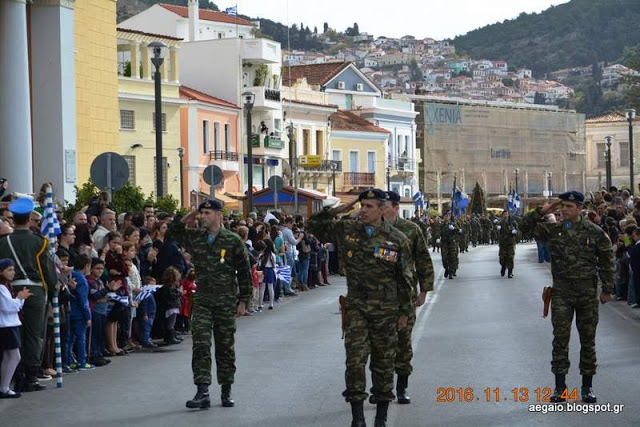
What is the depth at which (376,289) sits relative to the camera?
38.0 ft

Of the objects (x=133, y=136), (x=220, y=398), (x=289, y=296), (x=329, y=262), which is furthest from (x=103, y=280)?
(x=133, y=136)

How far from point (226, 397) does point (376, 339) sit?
6.72 ft

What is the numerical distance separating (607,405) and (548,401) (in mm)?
525

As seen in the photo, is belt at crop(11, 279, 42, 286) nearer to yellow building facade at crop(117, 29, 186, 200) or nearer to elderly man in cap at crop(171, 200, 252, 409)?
elderly man in cap at crop(171, 200, 252, 409)

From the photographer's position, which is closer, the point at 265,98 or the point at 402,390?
the point at 402,390

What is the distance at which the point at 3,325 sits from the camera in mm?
14289

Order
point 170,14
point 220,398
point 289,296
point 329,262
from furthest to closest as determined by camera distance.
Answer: point 170,14 < point 329,262 < point 289,296 < point 220,398

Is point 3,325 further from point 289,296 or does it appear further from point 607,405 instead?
point 289,296

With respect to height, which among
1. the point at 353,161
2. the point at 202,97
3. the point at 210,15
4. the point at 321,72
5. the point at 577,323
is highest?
the point at 210,15

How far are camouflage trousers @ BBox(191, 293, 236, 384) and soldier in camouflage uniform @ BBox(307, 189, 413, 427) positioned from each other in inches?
71.9

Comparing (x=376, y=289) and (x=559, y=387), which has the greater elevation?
(x=376, y=289)

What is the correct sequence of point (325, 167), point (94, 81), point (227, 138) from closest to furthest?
point (94, 81)
point (227, 138)
point (325, 167)

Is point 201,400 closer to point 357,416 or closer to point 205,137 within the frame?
point 357,416

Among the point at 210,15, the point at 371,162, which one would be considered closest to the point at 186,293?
the point at 210,15
